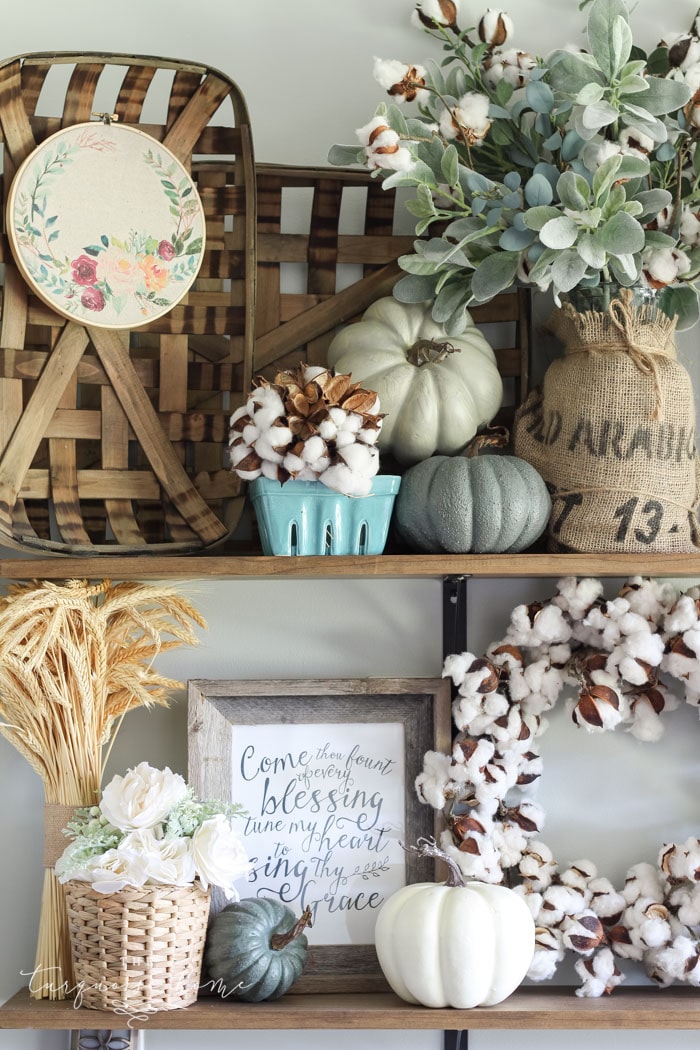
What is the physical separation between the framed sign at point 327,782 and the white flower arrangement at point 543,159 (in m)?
0.47

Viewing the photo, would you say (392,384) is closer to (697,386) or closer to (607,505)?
(607,505)

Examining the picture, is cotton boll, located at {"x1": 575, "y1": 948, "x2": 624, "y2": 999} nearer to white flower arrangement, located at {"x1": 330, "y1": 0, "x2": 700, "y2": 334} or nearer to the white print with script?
the white print with script

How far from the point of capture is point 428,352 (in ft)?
3.88

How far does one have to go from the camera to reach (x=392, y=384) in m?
1.15

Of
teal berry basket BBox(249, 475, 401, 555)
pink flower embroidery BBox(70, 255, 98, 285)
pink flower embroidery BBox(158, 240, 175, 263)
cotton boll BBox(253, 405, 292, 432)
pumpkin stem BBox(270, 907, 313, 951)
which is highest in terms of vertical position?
pink flower embroidery BBox(158, 240, 175, 263)

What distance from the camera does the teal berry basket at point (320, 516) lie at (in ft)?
3.55

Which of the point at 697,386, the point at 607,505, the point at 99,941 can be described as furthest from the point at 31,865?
the point at 697,386

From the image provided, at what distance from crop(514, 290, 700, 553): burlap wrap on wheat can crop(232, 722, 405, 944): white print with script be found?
0.34 metres

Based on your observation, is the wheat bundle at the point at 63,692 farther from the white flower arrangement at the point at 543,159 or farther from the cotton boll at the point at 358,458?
the white flower arrangement at the point at 543,159

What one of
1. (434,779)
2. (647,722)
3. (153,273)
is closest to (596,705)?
(647,722)

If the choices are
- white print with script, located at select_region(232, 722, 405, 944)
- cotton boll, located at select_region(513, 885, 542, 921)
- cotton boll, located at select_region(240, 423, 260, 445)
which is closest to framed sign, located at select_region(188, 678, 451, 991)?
white print with script, located at select_region(232, 722, 405, 944)

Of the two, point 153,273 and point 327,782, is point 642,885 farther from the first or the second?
point 153,273

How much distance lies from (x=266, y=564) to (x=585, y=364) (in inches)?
16.9

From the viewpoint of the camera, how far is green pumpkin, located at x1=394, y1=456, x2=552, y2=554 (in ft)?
3.53
